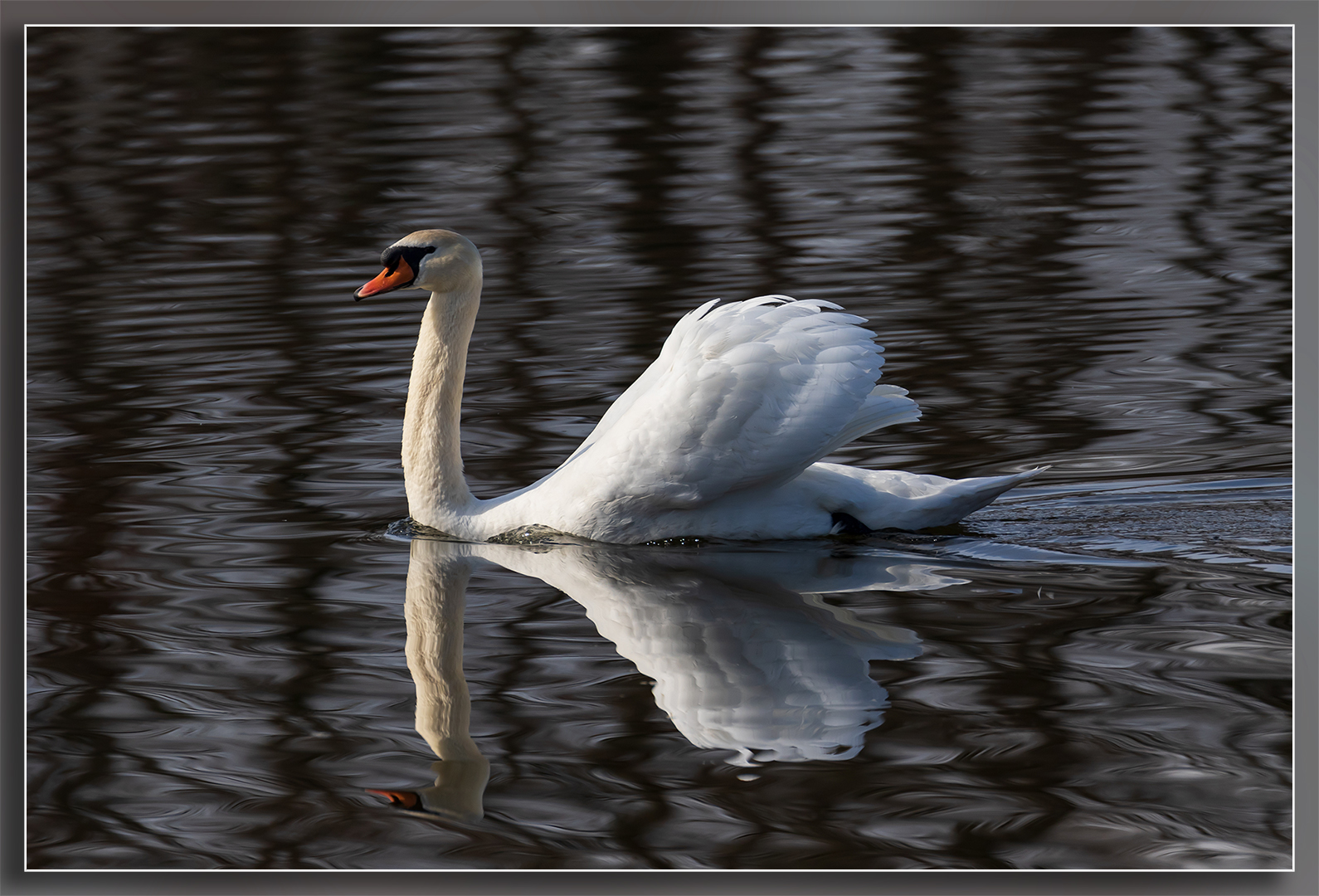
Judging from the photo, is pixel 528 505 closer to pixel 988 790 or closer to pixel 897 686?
pixel 897 686

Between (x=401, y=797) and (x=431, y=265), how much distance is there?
8.78ft

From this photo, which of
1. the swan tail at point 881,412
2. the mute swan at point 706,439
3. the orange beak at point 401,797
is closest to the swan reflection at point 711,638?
the orange beak at point 401,797

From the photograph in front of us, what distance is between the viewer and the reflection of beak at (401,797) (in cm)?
413

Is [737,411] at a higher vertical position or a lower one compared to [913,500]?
higher

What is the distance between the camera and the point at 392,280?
618cm

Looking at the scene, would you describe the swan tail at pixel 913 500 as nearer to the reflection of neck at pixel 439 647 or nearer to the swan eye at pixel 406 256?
the reflection of neck at pixel 439 647

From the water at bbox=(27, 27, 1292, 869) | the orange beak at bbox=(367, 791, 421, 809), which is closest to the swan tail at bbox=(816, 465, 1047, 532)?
the water at bbox=(27, 27, 1292, 869)

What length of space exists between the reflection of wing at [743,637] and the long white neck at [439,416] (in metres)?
0.25

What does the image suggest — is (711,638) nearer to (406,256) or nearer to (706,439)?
(706,439)

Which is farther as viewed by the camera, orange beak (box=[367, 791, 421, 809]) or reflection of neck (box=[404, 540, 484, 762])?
reflection of neck (box=[404, 540, 484, 762])

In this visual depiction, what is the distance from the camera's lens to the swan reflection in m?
4.39

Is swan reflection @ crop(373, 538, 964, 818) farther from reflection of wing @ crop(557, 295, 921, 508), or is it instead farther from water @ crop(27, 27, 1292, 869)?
reflection of wing @ crop(557, 295, 921, 508)

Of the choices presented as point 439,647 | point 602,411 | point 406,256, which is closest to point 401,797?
point 439,647

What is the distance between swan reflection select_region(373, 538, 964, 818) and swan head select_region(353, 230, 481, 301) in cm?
101
